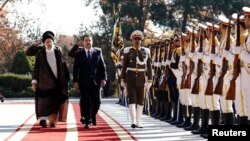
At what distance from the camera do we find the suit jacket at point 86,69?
14.6m

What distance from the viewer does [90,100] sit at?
14.6 meters

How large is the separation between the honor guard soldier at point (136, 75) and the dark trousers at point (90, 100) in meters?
0.71

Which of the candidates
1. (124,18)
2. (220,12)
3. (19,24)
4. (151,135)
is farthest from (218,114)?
(19,24)

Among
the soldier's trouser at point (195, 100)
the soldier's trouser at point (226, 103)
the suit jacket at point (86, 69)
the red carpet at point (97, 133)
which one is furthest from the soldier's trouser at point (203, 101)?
the suit jacket at point (86, 69)

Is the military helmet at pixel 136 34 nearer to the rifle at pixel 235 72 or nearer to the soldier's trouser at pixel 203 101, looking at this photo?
the soldier's trouser at pixel 203 101

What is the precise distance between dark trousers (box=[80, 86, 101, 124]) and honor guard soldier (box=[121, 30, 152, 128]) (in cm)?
71

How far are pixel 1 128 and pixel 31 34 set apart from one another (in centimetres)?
5522

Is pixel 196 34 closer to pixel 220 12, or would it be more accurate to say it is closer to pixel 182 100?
pixel 182 100

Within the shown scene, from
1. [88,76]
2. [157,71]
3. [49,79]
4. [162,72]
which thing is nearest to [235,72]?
[88,76]

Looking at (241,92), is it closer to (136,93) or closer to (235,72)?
(235,72)

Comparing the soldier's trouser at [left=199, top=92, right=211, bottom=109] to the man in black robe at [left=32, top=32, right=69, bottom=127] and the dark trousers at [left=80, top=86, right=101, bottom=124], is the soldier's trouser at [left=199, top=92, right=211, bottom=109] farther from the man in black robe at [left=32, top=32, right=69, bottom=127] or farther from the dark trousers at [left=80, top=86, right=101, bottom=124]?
the man in black robe at [left=32, top=32, right=69, bottom=127]

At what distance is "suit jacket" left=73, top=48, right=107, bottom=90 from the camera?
14.6 metres

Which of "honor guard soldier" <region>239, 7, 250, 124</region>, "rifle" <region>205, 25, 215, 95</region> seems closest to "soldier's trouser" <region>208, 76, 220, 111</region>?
"rifle" <region>205, 25, 215, 95</region>

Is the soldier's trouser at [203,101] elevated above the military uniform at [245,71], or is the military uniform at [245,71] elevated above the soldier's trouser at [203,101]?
the military uniform at [245,71]
